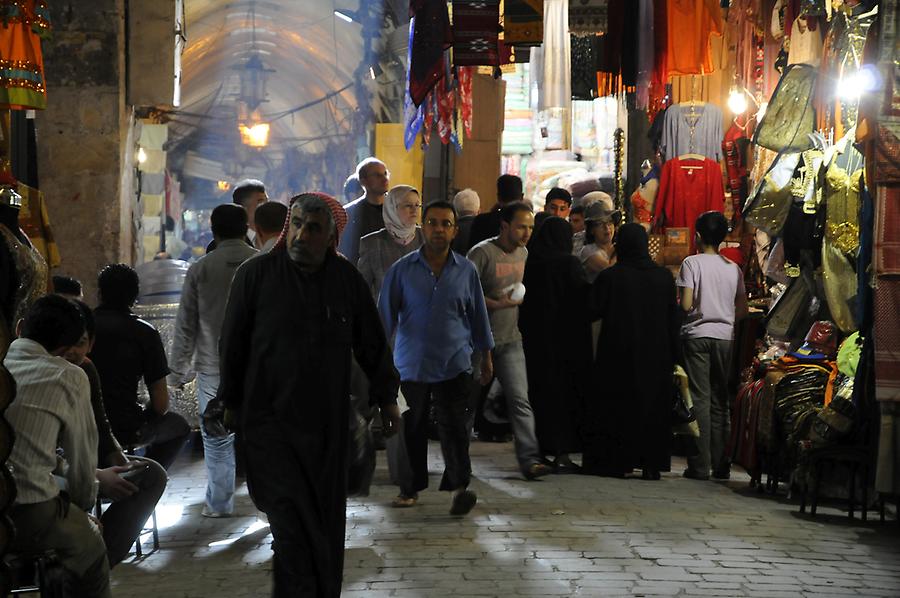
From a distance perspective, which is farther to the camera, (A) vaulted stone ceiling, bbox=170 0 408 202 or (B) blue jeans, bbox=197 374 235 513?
(A) vaulted stone ceiling, bbox=170 0 408 202

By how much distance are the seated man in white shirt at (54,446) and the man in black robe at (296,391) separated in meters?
0.64

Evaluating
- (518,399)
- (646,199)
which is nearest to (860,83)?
(518,399)

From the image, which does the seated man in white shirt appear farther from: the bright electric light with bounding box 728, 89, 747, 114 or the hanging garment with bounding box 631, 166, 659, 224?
the hanging garment with bounding box 631, 166, 659, 224

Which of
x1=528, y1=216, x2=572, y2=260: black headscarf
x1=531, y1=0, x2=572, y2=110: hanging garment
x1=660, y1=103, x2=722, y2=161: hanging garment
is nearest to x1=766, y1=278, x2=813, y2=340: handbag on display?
x1=528, y1=216, x2=572, y2=260: black headscarf

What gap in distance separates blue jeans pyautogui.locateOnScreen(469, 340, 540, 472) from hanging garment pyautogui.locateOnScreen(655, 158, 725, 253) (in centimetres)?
501

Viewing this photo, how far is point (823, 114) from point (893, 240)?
2.36 m

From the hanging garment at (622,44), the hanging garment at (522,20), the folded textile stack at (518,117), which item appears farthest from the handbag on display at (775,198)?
the folded textile stack at (518,117)

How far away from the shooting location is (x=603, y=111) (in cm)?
2295

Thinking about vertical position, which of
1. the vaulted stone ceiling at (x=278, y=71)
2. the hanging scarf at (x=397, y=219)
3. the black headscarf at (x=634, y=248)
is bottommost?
the black headscarf at (x=634, y=248)

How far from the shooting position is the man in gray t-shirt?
31.4ft

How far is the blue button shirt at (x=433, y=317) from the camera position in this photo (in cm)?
827

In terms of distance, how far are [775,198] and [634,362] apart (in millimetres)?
1610

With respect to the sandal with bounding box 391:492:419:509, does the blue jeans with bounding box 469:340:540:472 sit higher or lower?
higher

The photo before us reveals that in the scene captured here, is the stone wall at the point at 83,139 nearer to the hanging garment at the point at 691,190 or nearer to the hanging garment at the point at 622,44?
the hanging garment at the point at 622,44
